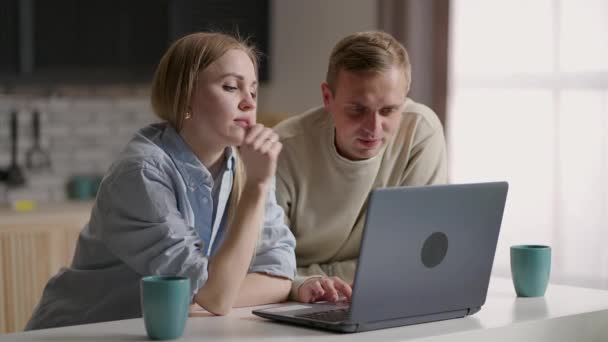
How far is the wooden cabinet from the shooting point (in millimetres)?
4129

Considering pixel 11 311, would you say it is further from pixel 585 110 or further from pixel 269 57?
pixel 585 110

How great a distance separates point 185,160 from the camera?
2.12 metres

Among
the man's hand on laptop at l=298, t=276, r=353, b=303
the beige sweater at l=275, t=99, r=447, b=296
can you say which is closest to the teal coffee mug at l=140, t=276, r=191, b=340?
the man's hand on laptop at l=298, t=276, r=353, b=303

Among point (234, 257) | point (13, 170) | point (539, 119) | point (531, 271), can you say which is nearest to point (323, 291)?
point (234, 257)

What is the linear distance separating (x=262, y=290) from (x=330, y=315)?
277 mm

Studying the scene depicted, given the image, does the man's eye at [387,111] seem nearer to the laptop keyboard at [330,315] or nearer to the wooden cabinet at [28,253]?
the laptop keyboard at [330,315]

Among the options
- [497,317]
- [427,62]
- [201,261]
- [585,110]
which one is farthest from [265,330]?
[427,62]

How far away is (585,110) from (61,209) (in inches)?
86.8

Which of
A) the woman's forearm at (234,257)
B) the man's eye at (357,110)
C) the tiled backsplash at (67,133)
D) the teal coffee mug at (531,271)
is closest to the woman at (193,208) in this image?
the woman's forearm at (234,257)

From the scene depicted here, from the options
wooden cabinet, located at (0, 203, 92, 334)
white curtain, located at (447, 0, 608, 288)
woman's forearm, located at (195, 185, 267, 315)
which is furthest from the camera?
wooden cabinet, located at (0, 203, 92, 334)

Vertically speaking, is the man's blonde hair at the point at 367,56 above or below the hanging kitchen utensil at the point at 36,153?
above

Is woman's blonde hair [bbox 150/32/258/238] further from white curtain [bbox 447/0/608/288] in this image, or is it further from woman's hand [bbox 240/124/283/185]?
white curtain [bbox 447/0/608/288]

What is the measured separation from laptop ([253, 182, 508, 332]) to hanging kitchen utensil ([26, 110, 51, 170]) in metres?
2.96

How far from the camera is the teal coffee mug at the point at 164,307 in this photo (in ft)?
5.53
